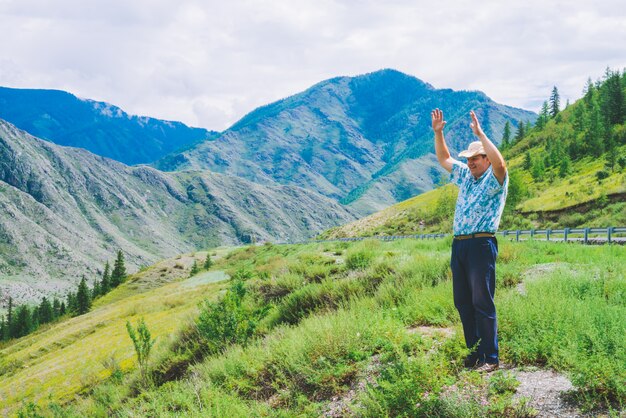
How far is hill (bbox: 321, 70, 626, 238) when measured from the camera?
45812 millimetres

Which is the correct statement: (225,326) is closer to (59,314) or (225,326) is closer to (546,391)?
(546,391)

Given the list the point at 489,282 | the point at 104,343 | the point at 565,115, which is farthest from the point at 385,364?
the point at 565,115

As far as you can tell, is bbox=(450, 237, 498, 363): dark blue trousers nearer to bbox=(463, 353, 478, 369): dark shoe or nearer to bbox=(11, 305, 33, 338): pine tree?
bbox=(463, 353, 478, 369): dark shoe

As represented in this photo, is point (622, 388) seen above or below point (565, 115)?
below

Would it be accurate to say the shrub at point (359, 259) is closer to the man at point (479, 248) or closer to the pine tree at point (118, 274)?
the man at point (479, 248)

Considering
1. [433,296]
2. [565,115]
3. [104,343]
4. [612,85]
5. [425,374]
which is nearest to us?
[425,374]

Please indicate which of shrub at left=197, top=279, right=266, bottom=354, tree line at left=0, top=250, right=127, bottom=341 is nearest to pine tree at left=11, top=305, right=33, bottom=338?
tree line at left=0, top=250, right=127, bottom=341

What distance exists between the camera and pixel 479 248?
16.5ft

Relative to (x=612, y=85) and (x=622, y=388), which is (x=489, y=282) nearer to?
(x=622, y=388)

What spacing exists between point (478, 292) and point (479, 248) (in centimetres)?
50

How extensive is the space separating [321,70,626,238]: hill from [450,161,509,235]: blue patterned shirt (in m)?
37.2

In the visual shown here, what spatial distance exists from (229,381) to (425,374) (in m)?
2.99

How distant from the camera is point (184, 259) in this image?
82.2 metres

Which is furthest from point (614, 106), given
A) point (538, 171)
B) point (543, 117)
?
point (543, 117)
